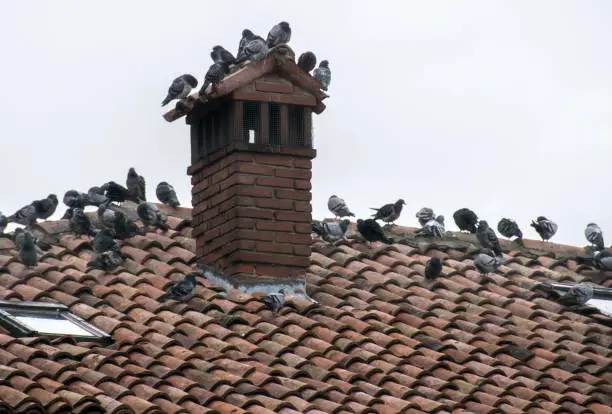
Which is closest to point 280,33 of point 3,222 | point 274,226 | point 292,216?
point 292,216

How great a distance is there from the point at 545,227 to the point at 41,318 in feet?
24.5

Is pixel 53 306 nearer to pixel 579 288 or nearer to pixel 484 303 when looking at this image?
pixel 484 303

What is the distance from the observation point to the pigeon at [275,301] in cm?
1398

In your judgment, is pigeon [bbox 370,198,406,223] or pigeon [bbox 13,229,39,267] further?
pigeon [bbox 370,198,406,223]

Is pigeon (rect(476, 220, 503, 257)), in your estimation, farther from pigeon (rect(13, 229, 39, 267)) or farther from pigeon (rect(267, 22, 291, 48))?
pigeon (rect(13, 229, 39, 267))

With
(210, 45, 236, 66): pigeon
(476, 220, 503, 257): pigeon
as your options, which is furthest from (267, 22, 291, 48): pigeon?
(476, 220, 503, 257): pigeon

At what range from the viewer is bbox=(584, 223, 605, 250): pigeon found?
61.4ft

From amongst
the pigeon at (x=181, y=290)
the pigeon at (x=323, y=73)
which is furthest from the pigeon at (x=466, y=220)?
the pigeon at (x=181, y=290)

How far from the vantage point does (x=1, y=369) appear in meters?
11.3

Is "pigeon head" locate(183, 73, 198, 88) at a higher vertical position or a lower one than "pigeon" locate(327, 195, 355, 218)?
higher

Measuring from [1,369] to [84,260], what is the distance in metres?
3.58

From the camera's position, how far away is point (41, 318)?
13.1 m

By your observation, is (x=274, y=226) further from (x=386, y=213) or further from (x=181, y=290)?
(x=386, y=213)

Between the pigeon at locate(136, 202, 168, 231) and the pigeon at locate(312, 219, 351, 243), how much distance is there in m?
1.46
